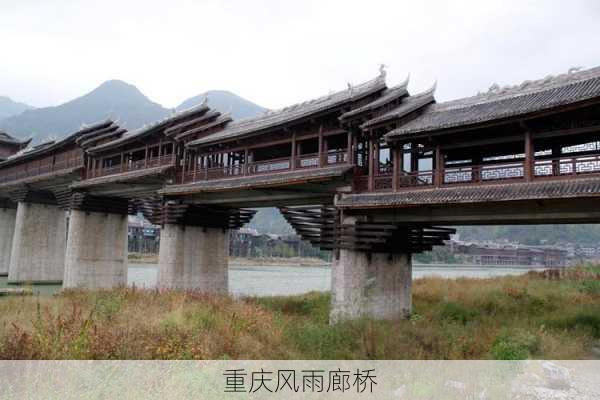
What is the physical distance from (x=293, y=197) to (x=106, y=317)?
33.4ft

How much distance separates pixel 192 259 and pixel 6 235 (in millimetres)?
24578

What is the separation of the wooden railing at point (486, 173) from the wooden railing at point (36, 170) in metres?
21.1

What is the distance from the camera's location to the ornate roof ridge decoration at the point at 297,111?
53.0 feet

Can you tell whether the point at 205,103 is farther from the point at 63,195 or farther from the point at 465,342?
the point at 465,342

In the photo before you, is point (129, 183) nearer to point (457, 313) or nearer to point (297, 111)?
point (297, 111)

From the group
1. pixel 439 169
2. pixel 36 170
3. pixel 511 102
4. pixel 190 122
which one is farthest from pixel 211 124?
pixel 36 170

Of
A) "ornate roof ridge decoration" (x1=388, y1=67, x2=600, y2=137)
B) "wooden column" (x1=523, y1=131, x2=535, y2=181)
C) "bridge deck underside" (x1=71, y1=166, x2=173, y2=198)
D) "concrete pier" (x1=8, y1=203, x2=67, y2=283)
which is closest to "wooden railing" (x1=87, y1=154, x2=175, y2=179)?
"bridge deck underside" (x1=71, y1=166, x2=173, y2=198)

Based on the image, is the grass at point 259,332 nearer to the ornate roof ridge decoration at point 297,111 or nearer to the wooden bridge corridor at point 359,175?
the wooden bridge corridor at point 359,175

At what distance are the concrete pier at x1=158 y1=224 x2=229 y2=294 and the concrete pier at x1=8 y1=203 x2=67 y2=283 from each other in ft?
52.8

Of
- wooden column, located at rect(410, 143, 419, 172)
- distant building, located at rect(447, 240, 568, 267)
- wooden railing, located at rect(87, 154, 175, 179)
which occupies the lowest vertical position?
distant building, located at rect(447, 240, 568, 267)

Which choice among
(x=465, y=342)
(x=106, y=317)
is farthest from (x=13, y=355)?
(x=465, y=342)

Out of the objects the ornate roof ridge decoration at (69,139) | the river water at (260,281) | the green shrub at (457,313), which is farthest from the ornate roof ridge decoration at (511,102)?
the ornate roof ridge decoration at (69,139)

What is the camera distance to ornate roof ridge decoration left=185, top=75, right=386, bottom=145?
635 inches

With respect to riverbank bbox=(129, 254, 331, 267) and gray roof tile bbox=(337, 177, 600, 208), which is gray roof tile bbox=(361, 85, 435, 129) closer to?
gray roof tile bbox=(337, 177, 600, 208)
